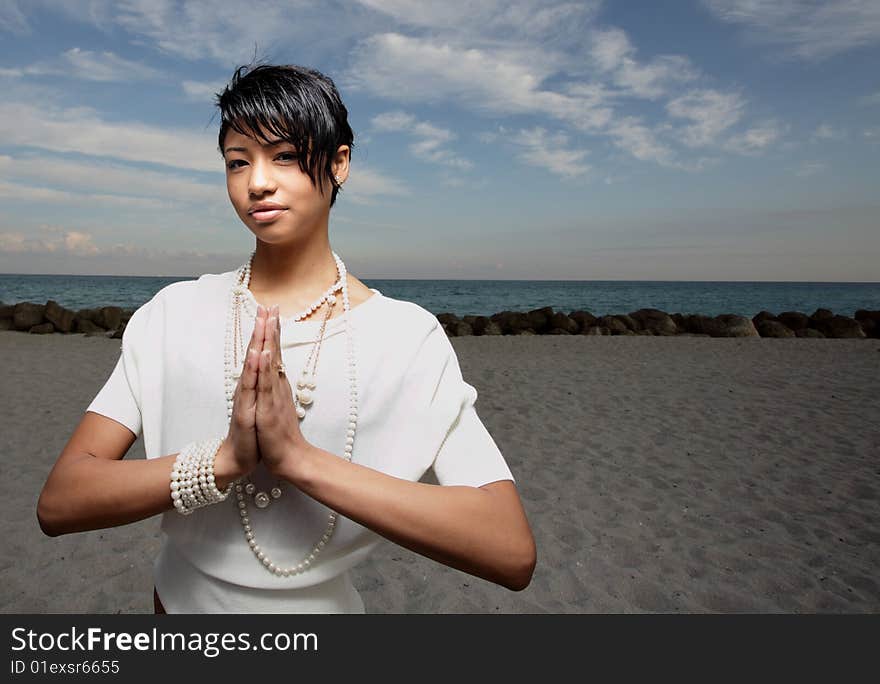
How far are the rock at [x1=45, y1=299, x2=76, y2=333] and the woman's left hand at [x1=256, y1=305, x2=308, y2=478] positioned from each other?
19.2 meters

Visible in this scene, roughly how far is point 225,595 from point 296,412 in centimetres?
36

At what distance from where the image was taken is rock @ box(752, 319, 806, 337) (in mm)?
16719

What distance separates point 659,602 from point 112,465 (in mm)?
3652

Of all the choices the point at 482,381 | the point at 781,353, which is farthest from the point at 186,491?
the point at 781,353

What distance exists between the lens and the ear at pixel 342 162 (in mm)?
1049

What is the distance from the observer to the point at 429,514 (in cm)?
88

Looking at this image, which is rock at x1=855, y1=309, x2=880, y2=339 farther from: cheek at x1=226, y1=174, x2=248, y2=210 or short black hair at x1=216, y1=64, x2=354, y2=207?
cheek at x1=226, y1=174, x2=248, y2=210

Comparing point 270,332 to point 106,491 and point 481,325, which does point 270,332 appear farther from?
point 481,325

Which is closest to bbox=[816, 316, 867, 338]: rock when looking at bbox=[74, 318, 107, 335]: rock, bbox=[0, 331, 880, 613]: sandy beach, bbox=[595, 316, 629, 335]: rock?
bbox=[595, 316, 629, 335]: rock

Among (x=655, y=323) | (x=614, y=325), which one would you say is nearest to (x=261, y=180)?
(x=614, y=325)

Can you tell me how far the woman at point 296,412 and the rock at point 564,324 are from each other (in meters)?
17.0

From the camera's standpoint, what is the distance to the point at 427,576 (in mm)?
3986
